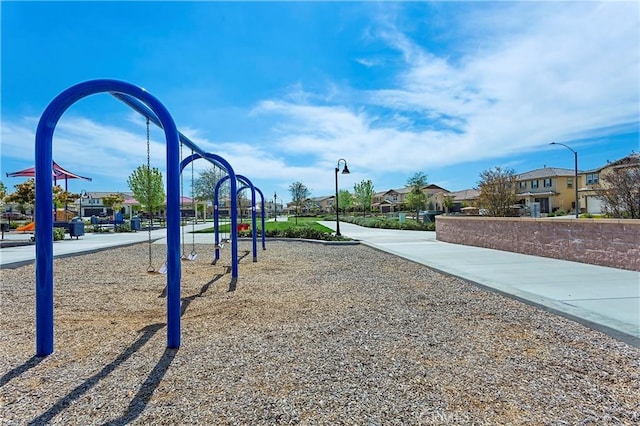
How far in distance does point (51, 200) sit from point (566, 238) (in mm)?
11295

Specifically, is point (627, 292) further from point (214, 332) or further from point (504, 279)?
point (214, 332)

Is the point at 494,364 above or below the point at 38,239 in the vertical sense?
below

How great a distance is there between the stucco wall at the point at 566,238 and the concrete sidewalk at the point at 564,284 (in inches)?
12.8

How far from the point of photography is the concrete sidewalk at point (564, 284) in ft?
15.9

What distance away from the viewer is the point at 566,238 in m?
10.1

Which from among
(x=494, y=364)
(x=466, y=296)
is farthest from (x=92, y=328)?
(x=466, y=296)

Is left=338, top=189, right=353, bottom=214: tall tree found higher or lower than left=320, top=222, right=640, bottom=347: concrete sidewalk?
higher

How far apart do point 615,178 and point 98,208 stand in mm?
86797

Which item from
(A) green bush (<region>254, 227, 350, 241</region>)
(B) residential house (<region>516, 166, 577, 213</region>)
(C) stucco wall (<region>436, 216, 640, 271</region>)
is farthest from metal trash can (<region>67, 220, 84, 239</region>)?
(B) residential house (<region>516, 166, 577, 213</region>)

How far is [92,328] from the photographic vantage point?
15.5ft

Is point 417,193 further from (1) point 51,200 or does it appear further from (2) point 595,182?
(1) point 51,200

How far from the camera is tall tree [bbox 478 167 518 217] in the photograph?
20.2 m

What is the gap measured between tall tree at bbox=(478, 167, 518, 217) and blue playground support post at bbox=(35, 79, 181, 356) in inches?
763

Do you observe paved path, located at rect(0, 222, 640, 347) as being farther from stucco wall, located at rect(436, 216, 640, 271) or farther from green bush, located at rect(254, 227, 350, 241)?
green bush, located at rect(254, 227, 350, 241)
